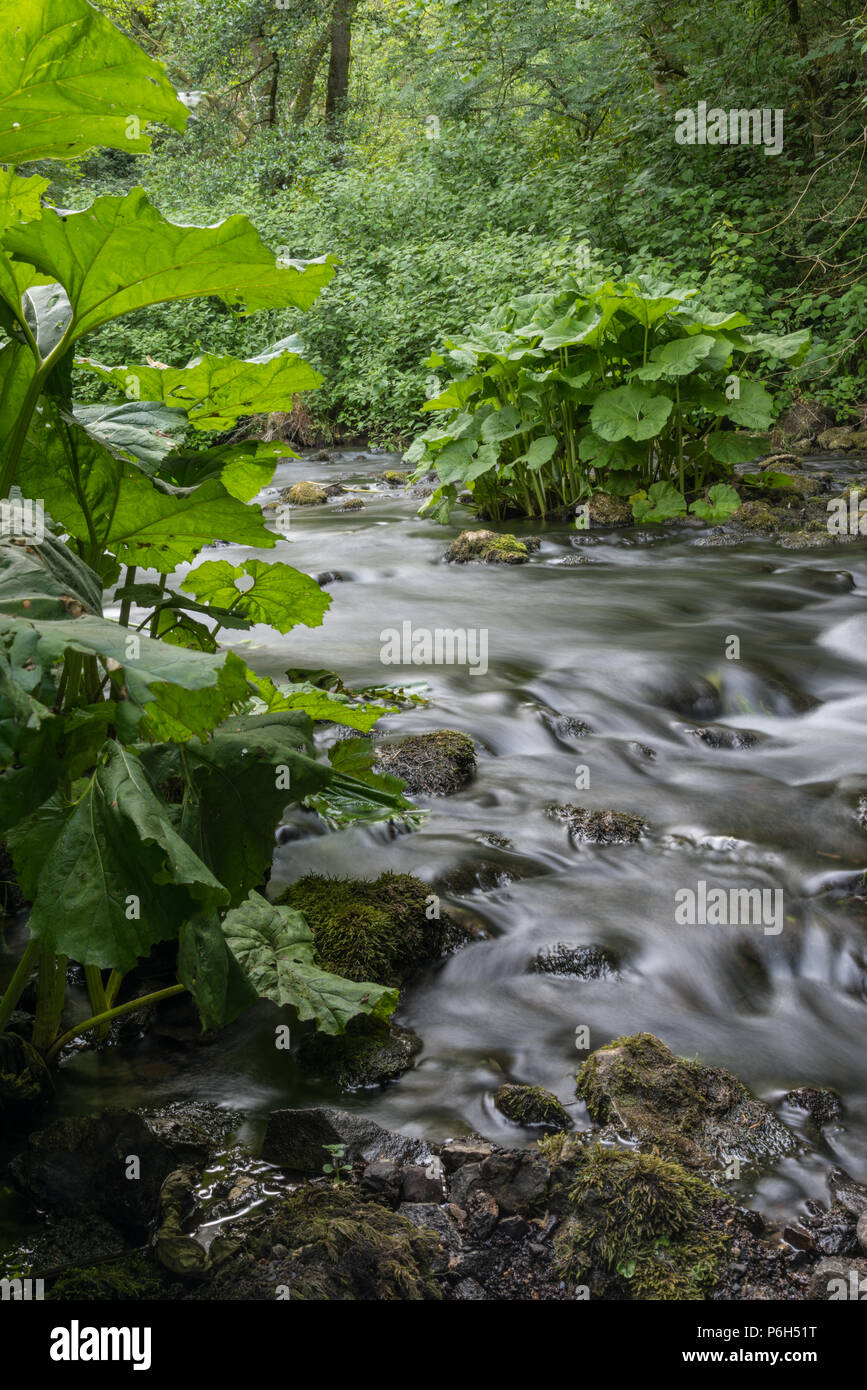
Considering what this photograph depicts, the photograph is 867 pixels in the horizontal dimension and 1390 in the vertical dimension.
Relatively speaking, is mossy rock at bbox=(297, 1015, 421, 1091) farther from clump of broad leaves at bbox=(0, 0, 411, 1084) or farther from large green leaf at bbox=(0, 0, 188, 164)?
large green leaf at bbox=(0, 0, 188, 164)

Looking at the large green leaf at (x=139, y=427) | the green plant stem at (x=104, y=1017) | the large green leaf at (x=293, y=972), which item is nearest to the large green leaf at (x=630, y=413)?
the large green leaf at (x=293, y=972)

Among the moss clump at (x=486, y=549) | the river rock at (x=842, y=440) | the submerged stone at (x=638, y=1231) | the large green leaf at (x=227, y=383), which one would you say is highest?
the river rock at (x=842, y=440)

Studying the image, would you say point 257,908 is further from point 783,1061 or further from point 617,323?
point 617,323

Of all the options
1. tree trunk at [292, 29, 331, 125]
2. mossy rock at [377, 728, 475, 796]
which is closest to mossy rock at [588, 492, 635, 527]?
mossy rock at [377, 728, 475, 796]

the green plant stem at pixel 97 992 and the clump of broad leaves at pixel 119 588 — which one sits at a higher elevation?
the clump of broad leaves at pixel 119 588

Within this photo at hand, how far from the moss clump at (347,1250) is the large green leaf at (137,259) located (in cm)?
165

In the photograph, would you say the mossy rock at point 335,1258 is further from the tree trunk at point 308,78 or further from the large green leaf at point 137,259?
the tree trunk at point 308,78

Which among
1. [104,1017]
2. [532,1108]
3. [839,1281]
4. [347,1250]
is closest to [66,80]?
[104,1017]

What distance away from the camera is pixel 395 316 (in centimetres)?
1519

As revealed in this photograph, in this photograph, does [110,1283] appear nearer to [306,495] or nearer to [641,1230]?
[641,1230]

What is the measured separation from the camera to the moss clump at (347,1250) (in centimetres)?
188

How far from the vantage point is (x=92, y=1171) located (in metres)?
2.09

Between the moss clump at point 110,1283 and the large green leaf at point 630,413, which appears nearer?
the moss clump at point 110,1283

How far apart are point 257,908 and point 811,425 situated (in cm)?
1127
